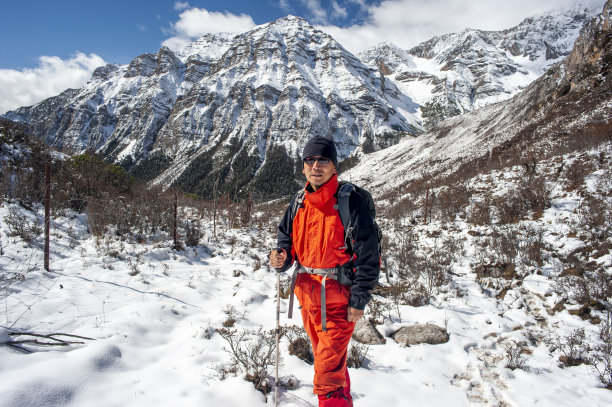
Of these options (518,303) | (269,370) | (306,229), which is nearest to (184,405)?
(269,370)

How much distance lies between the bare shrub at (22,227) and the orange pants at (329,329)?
699cm

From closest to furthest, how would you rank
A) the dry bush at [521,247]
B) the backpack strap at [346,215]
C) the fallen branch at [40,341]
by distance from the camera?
the backpack strap at [346,215], the fallen branch at [40,341], the dry bush at [521,247]

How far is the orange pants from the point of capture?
7.82 ft

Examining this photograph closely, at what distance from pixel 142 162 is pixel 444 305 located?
542 feet

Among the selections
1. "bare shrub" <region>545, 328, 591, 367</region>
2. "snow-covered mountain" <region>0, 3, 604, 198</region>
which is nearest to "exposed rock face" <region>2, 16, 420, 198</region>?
"snow-covered mountain" <region>0, 3, 604, 198</region>

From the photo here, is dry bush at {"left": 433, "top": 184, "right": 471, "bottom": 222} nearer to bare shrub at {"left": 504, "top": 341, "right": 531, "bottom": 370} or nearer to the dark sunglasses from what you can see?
bare shrub at {"left": 504, "top": 341, "right": 531, "bottom": 370}

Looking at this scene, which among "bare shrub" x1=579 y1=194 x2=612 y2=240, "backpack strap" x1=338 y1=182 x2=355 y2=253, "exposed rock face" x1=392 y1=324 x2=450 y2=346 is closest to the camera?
"backpack strap" x1=338 y1=182 x2=355 y2=253

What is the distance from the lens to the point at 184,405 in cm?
273

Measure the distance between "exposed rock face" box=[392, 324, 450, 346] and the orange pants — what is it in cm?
209

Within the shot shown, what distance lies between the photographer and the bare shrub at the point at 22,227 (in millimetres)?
6219

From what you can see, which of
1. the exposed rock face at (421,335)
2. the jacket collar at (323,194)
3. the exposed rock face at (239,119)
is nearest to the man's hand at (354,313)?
the jacket collar at (323,194)

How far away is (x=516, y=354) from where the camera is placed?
12.0ft

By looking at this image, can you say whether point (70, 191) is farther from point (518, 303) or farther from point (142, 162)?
point (142, 162)

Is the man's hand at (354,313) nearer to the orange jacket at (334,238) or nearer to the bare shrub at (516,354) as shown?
the orange jacket at (334,238)
